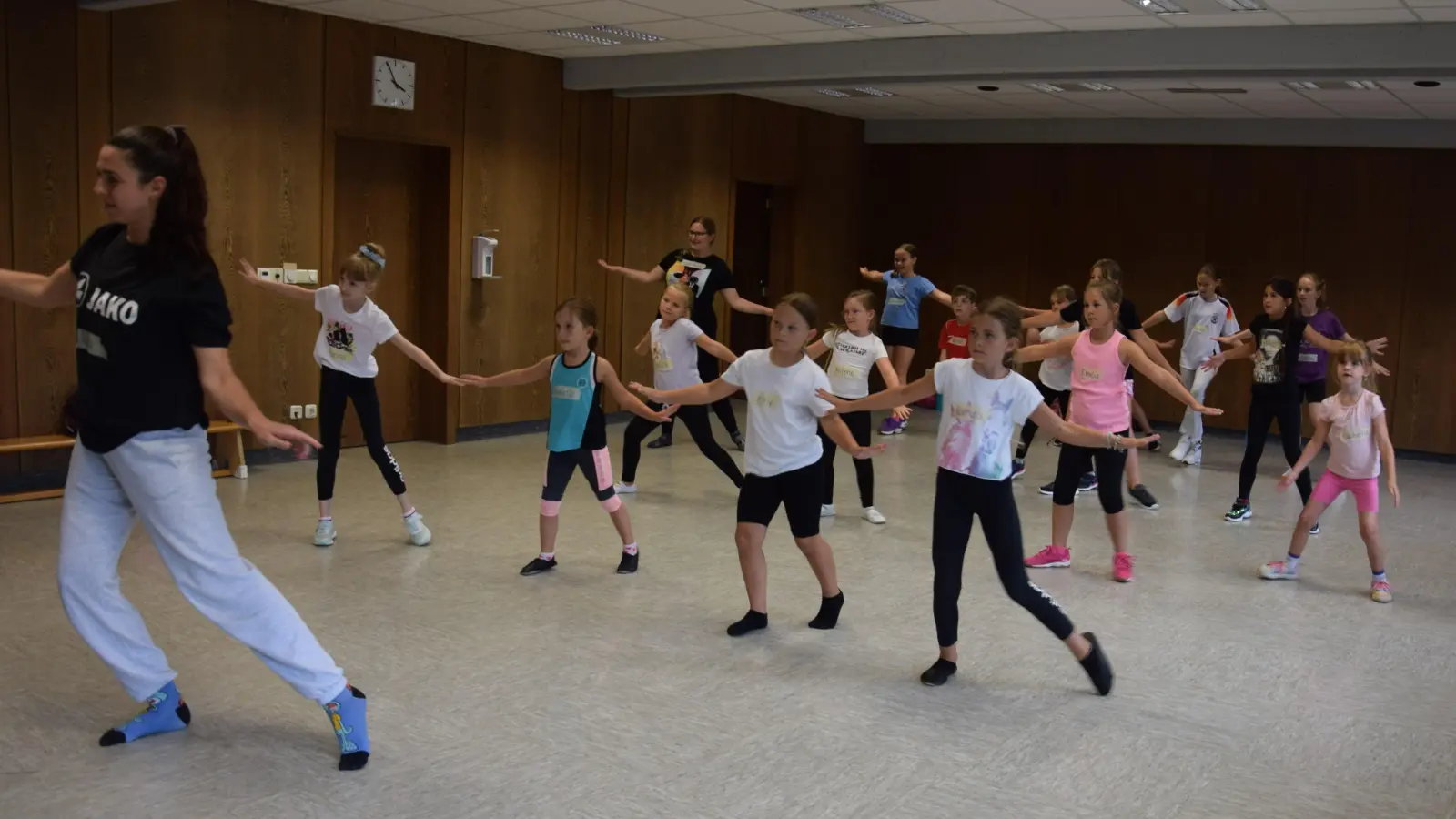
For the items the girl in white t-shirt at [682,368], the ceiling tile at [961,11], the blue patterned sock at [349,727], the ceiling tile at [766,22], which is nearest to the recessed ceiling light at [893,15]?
the ceiling tile at [961,11]

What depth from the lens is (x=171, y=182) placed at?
3463 mm

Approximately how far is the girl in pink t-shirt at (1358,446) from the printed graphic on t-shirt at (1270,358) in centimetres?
177

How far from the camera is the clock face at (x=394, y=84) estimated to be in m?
9.23

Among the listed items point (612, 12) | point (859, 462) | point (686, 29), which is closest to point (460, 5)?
point (612, 12)

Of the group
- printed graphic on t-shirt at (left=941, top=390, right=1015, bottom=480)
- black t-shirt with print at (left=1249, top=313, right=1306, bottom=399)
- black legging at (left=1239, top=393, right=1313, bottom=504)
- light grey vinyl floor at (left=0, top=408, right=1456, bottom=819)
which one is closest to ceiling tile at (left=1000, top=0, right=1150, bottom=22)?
black t-shirt with print at (left=1249, top=313, right=1306, bottom=399)

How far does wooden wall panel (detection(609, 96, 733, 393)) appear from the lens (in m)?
11.7

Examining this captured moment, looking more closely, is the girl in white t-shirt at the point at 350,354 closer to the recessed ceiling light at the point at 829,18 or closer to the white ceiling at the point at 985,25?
the white ceiling at the point at 985,25

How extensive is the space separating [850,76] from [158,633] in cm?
650

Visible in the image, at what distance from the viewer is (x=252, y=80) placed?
27.6 feet

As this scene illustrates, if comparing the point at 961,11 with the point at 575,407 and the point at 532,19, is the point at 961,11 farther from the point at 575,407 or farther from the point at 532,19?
the point at 575,407

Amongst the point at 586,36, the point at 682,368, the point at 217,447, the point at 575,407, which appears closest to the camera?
the point at 575,407

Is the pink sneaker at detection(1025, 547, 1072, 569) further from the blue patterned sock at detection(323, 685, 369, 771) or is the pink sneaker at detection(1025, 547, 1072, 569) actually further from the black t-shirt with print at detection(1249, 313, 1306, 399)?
the blue patterned sock at detection(323, 685, 369, 771)

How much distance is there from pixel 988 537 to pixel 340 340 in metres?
3.47

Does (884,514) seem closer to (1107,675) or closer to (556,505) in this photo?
(556,505)
